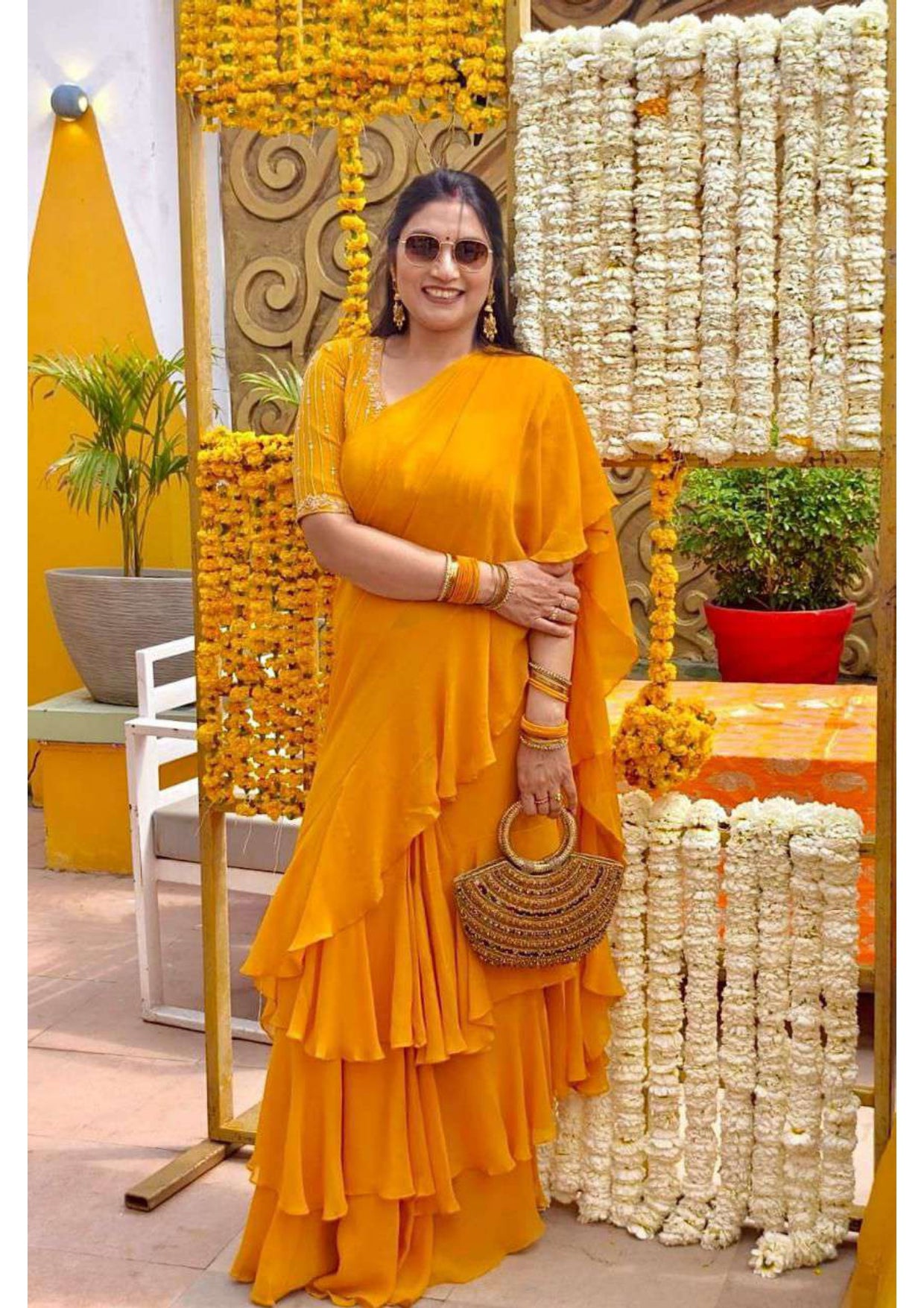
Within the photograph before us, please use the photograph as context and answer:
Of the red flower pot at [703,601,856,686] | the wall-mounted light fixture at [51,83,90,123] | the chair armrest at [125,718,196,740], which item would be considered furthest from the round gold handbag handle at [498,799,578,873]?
the wall-mounted light fixture at [51,83,90,123]

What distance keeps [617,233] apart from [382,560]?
2.41 ft

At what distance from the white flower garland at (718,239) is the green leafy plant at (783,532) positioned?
6.27 feet

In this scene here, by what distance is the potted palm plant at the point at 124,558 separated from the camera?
514cm

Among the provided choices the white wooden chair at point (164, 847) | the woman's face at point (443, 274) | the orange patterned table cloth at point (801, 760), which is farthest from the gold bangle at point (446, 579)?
the white wooden chair at point (164, 847)

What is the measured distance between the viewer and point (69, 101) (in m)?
5.58

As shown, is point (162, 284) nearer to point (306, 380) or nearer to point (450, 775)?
point (306, 380)

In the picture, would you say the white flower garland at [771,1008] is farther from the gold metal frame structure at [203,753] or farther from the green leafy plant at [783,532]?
the green leafy plant at [783,532]

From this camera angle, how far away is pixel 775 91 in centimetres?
265

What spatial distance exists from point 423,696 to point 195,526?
0.76m

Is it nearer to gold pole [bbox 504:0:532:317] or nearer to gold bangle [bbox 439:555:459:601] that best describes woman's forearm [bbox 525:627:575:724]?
gold bangle [bbox 439:555:459:601]

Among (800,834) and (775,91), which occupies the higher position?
(775,91)

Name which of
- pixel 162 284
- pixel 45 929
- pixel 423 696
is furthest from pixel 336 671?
pixel 162 284

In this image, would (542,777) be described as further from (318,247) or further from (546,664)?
(318,247)
